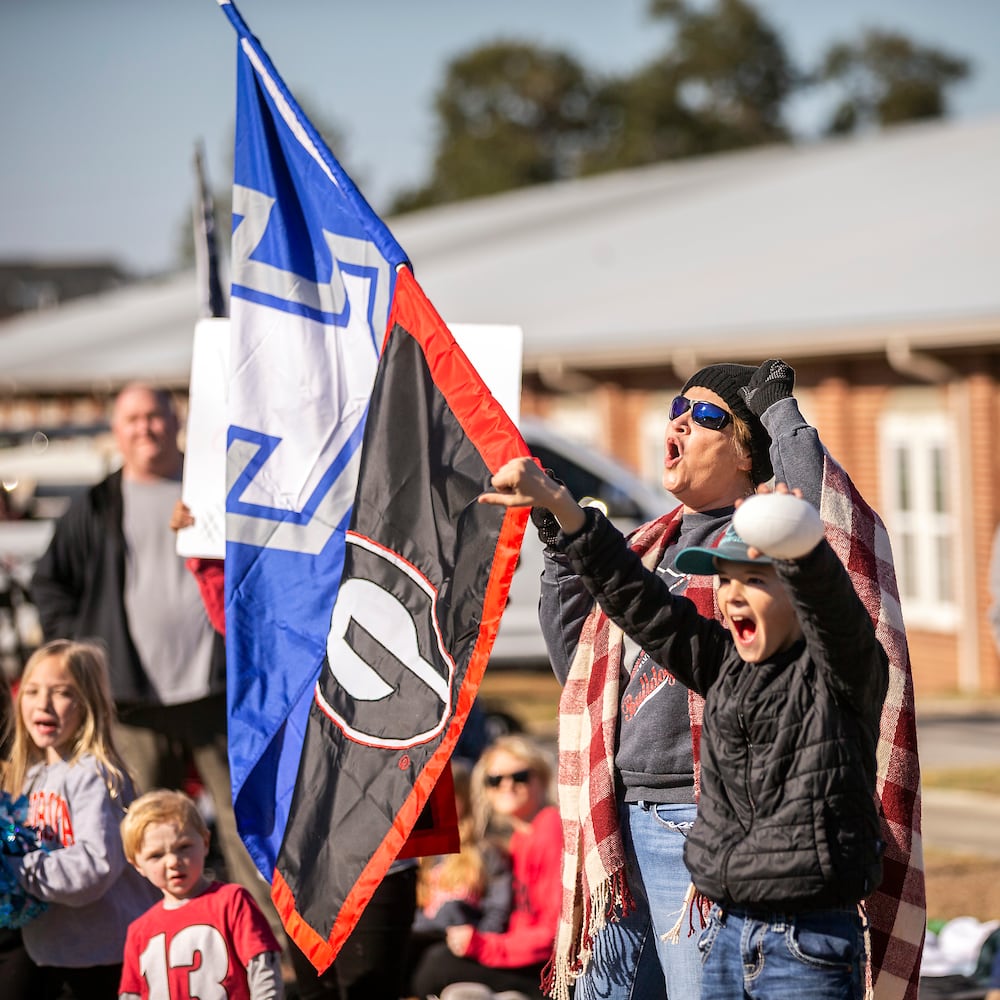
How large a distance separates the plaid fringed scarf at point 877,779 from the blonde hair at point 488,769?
2.07 meters

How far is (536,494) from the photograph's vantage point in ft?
9.78

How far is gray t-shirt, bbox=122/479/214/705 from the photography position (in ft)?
18.6

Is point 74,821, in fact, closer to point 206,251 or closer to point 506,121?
point 206,251

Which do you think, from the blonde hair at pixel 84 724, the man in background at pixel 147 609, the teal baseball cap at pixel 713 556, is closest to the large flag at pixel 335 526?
the teal baseball cap at pixel 713 556

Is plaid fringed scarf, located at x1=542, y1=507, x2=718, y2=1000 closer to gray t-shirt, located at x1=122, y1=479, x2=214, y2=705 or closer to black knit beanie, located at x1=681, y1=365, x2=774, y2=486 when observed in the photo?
black knit beanie, located at x1=681, y1=365, x2=774, y2=486

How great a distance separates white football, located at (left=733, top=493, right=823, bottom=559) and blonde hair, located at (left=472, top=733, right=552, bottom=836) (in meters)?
3.05

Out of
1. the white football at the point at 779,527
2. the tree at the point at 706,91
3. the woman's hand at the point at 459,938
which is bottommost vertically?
the woman's hand at the point at 459,938

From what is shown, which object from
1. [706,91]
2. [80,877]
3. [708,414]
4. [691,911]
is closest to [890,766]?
[691,911]

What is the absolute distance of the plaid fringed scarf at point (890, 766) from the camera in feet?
10.9

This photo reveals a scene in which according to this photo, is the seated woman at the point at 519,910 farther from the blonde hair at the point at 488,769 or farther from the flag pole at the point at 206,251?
the flag pole at the point at 206,251

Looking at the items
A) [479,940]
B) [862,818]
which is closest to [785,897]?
[862,818]

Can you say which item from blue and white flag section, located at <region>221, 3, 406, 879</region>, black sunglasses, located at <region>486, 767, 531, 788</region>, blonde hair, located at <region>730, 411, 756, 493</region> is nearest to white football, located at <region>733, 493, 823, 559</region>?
blonde hair, located at <region>730, 411, 756, 493</region>

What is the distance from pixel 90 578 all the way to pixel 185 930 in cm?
209

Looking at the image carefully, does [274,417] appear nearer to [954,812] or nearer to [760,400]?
[760,400]
